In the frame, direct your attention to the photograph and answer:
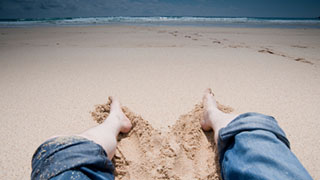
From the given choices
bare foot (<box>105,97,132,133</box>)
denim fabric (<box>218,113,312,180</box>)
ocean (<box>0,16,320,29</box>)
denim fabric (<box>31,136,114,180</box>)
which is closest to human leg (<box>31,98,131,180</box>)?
denim fabric (<box>31,136,114,180</box>)

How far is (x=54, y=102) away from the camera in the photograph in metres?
1.68

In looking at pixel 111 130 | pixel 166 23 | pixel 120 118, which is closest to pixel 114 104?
pixel 120 118

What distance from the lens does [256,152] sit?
29.9 inches

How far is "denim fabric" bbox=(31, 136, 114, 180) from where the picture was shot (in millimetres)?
745

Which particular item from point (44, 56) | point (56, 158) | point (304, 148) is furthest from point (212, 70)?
point (44, 56)

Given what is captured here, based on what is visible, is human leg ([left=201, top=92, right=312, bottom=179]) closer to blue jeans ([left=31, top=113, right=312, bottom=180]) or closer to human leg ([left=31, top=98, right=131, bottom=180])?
A: blue jeans ([left=31, top=113, right=312, bottom=180])

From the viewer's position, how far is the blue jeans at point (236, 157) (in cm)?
71

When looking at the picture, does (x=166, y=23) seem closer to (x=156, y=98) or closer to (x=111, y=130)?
(x=156, y=98)

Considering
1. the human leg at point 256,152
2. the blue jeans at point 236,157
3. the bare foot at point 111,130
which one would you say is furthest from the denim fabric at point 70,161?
the human leg at point 256,152

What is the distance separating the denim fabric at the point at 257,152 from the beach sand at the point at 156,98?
0.70 ft

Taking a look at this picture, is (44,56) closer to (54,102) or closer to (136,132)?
(54,102)

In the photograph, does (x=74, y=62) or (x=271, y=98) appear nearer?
(x=271, y=98)

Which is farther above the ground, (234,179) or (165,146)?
(234,179)

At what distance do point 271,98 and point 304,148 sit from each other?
0.64 metres
